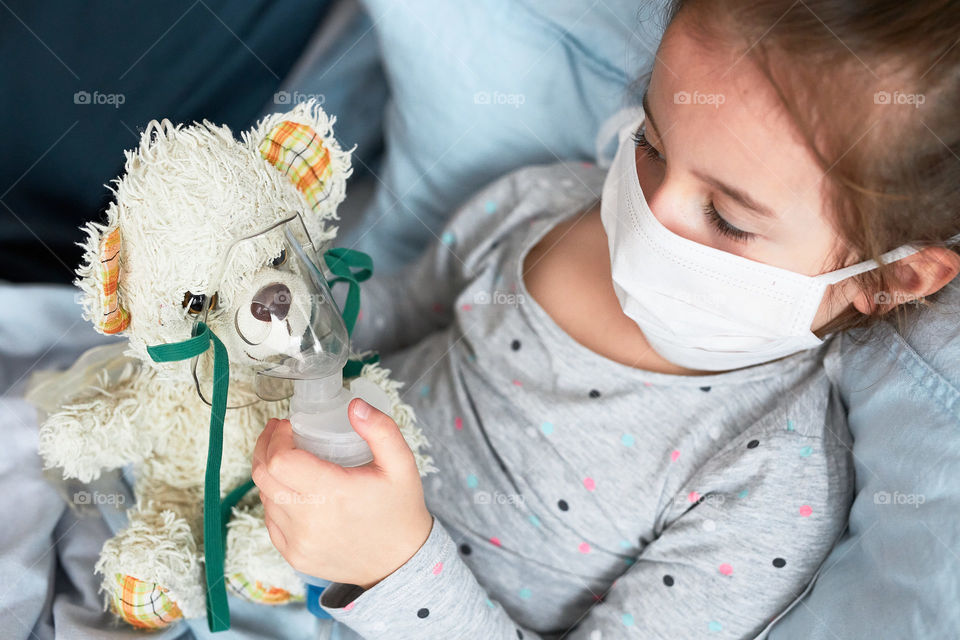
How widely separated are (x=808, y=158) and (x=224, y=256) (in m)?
0.49

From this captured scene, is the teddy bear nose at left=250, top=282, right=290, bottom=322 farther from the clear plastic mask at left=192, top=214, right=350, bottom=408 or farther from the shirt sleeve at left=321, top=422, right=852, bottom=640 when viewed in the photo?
the shirt sleeve at left=321, top=422, right=852, bottom=640

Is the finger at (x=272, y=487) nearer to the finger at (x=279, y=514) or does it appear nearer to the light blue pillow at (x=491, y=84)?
the finger at (x=279, y=514)

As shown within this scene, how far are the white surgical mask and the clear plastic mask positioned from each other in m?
0.31

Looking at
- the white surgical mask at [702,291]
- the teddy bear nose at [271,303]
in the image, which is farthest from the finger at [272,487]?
the white surgical mask at [702,291]

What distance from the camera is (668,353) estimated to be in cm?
84

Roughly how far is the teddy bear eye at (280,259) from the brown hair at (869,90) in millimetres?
421

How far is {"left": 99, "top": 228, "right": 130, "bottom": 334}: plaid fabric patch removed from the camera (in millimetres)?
573

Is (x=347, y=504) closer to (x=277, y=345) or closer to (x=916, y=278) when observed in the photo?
(x=277, y=345)

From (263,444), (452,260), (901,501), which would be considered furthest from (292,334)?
(901,501)

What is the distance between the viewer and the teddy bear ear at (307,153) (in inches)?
26.9

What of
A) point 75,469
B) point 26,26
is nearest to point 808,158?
point 75,469

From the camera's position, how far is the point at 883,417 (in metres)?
0.79

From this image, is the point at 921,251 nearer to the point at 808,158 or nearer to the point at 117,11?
the point at 808,158

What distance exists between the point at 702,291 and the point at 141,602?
2.09 ft
